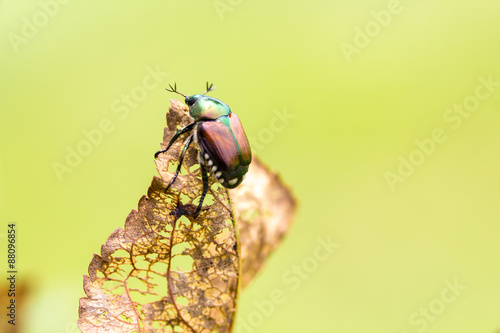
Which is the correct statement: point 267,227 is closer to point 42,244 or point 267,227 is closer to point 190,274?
point 190,274

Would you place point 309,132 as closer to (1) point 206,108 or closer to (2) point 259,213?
(1) point 206,108

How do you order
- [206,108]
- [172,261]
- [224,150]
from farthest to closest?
1. [206,108]
2. [224,150]
3. [172,261]

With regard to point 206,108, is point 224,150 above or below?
below

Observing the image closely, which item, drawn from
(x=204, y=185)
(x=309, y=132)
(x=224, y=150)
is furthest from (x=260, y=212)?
(x=309, y=132)

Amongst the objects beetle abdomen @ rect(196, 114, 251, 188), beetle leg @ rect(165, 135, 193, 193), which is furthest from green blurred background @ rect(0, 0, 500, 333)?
beetle leg @ rect(165, 135, 193, 193)

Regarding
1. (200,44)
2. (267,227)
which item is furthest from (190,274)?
(200,44)

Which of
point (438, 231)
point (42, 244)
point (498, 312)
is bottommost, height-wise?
point (498, 312)

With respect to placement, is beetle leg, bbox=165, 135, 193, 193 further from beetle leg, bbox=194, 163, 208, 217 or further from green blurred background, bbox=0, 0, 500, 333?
green blurred background, bbox=0, 0, 500, 333
